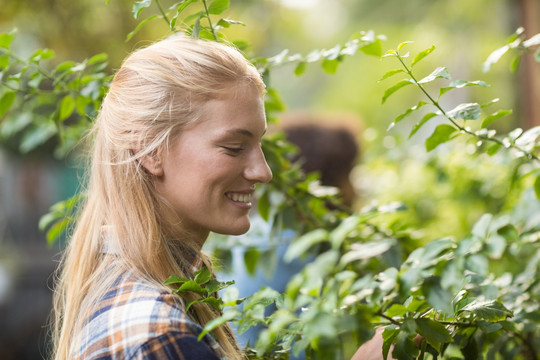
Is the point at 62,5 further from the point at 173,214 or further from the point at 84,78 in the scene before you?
the point at 173,214

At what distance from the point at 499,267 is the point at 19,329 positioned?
582cm

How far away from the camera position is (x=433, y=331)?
1209 mm

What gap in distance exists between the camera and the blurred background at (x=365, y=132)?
10.9 feet

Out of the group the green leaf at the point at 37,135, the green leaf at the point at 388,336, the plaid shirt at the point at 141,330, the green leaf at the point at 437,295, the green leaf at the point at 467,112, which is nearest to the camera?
the green leaf at the point at 437,295

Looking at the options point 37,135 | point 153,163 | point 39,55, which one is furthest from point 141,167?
point 37,135

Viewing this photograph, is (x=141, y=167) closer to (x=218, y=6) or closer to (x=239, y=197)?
(x=239, y=197)

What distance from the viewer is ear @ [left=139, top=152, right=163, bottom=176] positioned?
1454 millimetres

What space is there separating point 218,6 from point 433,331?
94 cm

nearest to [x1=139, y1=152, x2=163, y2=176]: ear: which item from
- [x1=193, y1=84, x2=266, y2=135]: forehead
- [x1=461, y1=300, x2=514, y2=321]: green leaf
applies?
[x1=193, y1=84, x2=266, y2=135]: forehead

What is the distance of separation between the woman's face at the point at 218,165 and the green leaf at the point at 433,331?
1.58 ft

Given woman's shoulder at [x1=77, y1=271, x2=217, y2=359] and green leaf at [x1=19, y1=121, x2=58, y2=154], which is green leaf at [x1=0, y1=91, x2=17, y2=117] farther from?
woman's shoulder at [x1=77, y1=271, x2=217, y2=359]

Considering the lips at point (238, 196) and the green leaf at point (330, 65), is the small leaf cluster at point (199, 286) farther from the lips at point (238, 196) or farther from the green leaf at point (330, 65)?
the green leaf at point (330, 65)

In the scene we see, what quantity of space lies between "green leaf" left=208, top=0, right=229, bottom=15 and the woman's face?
0.85 ft

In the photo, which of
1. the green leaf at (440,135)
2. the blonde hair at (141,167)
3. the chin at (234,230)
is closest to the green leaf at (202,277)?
the blonde hair at (141,167)
